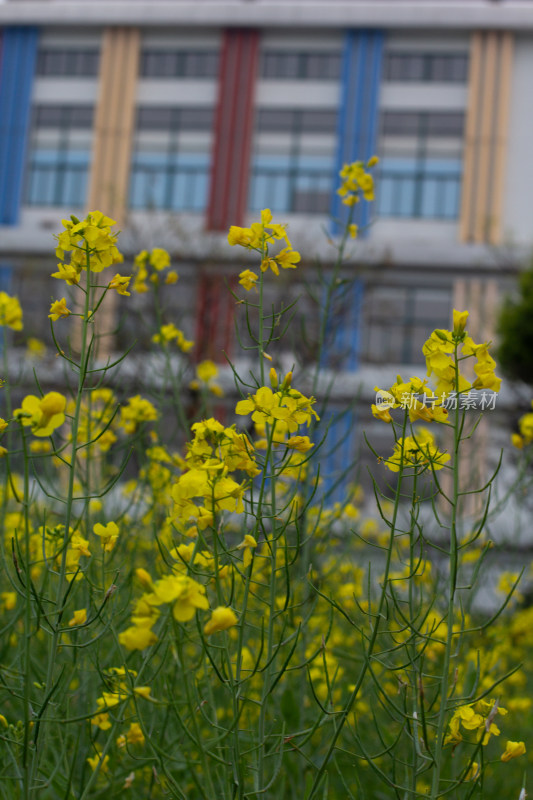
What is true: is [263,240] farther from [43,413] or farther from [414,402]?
[43,413]

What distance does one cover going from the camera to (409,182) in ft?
53.2

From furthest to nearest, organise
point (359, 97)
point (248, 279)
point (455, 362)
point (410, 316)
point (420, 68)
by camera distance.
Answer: point (420, 68)
point (410, 316)
point (359, 97)
point (248, 279)
point (455, 362)

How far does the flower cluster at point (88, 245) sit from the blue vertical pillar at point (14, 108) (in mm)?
16345

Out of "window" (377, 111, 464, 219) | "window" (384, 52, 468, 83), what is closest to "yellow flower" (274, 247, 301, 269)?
"window" (377, 111, 464, 219)

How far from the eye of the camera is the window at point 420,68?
1647cm

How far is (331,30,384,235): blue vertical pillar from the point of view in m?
16.0

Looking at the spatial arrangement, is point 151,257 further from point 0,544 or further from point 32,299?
point 32,299

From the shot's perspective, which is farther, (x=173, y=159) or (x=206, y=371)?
(x=173, y=159)

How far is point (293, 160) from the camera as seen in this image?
53.5ft

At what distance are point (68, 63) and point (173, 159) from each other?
3.12 metres

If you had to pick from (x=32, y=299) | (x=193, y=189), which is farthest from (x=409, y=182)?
(x=32, y=299)

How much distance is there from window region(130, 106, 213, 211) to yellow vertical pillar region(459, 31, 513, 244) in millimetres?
4986

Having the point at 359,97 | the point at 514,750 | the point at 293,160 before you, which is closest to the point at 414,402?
the point at 514,750

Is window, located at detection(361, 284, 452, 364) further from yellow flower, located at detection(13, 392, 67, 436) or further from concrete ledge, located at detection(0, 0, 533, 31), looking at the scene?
yellow flower, located at detection(13, 392, 67, 436)
